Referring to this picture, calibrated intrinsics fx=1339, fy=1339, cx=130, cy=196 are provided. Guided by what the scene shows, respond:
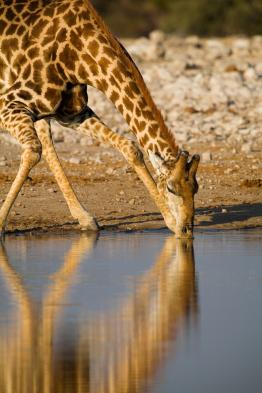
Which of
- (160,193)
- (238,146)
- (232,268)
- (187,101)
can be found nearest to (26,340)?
(232,268)

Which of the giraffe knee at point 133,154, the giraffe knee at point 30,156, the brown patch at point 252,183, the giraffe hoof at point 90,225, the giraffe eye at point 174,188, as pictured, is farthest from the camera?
the brown patch at point 252,183

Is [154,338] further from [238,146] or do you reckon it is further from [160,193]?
[238,146]

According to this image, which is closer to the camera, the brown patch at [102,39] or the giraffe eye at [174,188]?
the giraffe eye at [174,188]

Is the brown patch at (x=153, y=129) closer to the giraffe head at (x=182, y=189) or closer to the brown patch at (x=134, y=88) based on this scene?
the brown patch at (x=134, y=88)

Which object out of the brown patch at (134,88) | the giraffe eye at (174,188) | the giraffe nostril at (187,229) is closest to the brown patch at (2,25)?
the brown patch at (134,88)

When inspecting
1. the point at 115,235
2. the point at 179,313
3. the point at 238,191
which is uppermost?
the point at 238,191

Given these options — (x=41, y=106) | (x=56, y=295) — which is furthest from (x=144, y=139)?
(x=56, y=295)

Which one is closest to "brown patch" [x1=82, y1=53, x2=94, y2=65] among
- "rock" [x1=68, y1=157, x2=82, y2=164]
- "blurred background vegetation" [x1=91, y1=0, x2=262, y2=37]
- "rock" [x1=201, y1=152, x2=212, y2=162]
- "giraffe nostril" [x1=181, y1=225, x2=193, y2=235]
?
"giraffe nostril" [x1=181, y1=225, x2=193, y2=235]

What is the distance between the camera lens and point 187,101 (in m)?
21.6

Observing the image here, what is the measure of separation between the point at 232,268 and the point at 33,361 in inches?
127

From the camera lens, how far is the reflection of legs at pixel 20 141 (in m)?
11.9

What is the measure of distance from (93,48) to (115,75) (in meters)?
0.32

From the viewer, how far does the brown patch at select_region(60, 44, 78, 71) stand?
40.9ft

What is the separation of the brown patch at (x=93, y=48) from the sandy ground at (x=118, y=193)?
1596 millimetres
